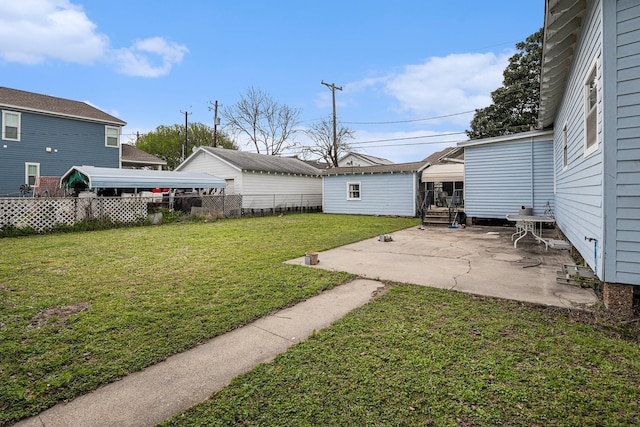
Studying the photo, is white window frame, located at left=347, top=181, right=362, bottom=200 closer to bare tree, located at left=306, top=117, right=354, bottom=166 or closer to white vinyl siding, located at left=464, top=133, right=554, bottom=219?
white vinyl siding, located at left=464, top=133, right=554, bottom=219

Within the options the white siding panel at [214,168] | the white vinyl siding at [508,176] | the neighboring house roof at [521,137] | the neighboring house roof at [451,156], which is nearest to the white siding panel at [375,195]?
the neighboring house roof at [451,156]

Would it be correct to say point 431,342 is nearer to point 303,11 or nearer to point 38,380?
point 38,380

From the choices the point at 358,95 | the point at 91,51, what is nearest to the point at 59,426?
the point at 91,51

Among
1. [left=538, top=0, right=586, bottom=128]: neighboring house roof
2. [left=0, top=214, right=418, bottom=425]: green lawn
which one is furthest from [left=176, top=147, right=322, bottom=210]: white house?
[left=538, top=0, right=586, bottom=128]: neighboring house roof

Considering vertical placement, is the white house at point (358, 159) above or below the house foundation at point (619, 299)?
above

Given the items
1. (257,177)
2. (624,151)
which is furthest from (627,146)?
(257,177)

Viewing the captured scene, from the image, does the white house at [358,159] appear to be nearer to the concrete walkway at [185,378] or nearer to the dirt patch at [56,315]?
the concrete walkway at [185,378]

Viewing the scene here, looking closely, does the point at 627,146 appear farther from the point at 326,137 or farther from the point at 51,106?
the point at 326,137

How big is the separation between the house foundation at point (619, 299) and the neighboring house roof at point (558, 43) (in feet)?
12.0

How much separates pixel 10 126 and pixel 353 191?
1839cm

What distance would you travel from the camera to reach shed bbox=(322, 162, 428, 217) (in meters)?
16.8

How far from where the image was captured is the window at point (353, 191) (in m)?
18.6

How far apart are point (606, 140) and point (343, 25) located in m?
17.9

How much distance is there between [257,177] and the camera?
19.1 metres
